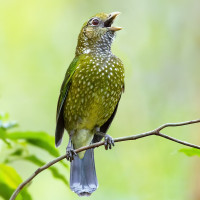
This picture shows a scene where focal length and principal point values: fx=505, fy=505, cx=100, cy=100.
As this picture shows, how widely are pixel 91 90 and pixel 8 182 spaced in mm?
Answer: 1579

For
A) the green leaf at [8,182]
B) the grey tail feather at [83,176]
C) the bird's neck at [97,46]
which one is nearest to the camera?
the green leaf at [8,182]

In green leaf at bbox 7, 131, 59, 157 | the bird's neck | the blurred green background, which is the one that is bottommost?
green leaf at bbox 7, 131, 59, 157

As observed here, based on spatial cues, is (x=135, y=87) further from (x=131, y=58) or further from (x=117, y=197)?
(x=117, y=197)

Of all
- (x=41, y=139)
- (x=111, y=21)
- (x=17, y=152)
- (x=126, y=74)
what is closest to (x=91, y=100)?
(x=111, y=21)

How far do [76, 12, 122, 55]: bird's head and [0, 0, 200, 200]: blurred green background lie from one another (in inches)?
161

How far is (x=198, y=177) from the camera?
6.21 m

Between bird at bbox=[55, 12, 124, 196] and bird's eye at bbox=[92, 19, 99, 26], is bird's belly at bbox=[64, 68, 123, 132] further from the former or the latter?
bird's eye at bbox=[92, 19, 99, 26]

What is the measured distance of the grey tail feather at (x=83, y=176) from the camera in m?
4.11

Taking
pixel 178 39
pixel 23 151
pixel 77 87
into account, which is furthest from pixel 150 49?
pixel 23 151

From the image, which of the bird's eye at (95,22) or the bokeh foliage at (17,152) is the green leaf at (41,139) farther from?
the bird's eye at (95,22)

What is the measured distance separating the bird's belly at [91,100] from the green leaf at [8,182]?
151cm

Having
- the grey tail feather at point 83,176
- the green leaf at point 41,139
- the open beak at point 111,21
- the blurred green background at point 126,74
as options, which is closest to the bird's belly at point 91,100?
the grey tail feather at point 83,176

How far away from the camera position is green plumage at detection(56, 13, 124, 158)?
14.0 ft

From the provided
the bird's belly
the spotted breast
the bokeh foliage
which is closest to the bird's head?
the spotted breast
